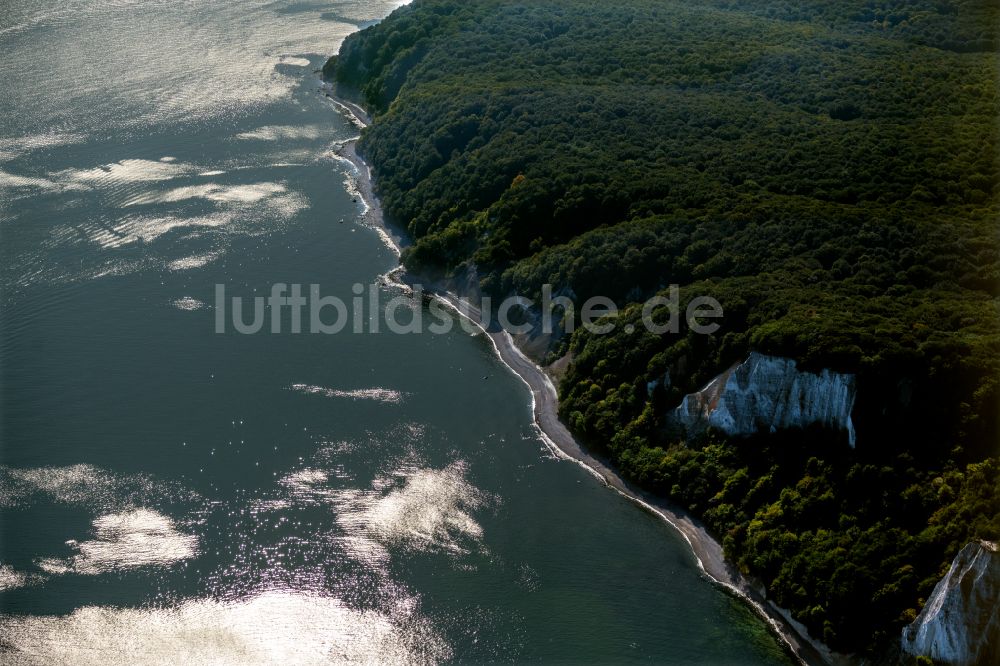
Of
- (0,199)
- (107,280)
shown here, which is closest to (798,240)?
(107,280)

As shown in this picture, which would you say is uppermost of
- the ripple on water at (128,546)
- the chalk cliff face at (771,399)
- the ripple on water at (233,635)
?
the chalk cliff face at (771,399)

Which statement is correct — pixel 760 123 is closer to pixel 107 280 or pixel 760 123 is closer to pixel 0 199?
pixel 107 280

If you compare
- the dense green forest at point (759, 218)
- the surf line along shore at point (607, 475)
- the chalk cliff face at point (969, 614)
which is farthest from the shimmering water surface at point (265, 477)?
the chalk cliff face at point (969, 614)

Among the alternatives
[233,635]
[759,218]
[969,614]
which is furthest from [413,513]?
[759,218]

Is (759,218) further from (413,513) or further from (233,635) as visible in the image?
(233,635)

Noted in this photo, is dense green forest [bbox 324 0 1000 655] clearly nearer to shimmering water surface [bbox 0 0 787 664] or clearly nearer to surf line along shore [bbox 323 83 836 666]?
surf line along shore [bbox 323 83 836 666]

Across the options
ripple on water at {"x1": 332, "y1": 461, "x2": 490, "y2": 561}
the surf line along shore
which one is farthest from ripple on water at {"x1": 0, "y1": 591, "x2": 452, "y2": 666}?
the surf line along shore

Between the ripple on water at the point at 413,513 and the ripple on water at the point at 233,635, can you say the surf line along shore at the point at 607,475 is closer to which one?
the ripple on water at the point at 413,513

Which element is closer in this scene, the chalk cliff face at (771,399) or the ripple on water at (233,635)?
the ripple on water at (233,635)
